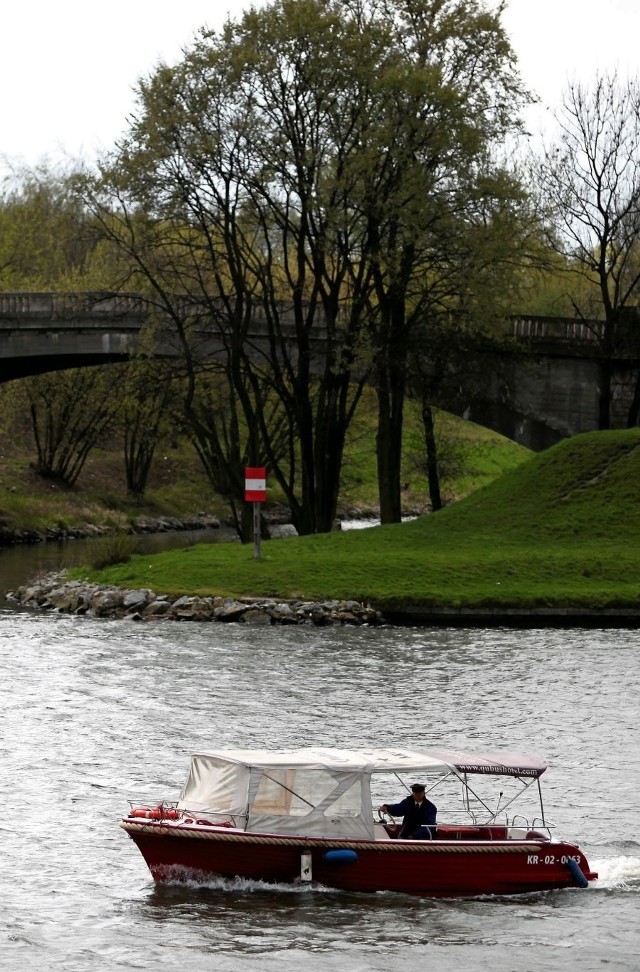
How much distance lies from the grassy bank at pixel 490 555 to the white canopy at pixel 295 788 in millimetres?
24295

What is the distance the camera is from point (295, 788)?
875 inches

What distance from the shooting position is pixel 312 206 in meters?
54.4

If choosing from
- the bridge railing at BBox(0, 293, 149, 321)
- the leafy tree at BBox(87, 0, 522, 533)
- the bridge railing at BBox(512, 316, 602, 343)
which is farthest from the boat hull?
the bridge railing at BBox(0, 293, 149, 321)

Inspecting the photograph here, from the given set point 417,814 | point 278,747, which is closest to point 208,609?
point 278,747

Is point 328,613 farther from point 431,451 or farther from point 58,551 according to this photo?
point 58,551

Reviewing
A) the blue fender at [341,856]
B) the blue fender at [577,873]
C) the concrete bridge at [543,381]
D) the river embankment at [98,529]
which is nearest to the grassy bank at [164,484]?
the river embankment at [98,529]

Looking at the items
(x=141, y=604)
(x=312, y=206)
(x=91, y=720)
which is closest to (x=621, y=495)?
(x=312, y=206)

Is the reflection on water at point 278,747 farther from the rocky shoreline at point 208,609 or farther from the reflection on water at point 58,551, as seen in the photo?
the reflection on water at point 58,551

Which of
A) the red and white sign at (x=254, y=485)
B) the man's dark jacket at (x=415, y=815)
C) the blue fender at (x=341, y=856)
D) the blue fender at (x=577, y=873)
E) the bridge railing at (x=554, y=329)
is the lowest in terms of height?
the blue fender at (x=577, y=873)

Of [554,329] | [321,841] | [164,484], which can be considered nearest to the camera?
[321,841]

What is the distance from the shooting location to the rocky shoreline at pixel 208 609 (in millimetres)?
46031

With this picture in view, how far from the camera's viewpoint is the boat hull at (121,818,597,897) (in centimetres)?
2166

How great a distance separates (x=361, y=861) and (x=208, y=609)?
995 inches

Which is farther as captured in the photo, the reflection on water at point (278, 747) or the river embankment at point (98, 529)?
the river embankment at point (98, 529)
